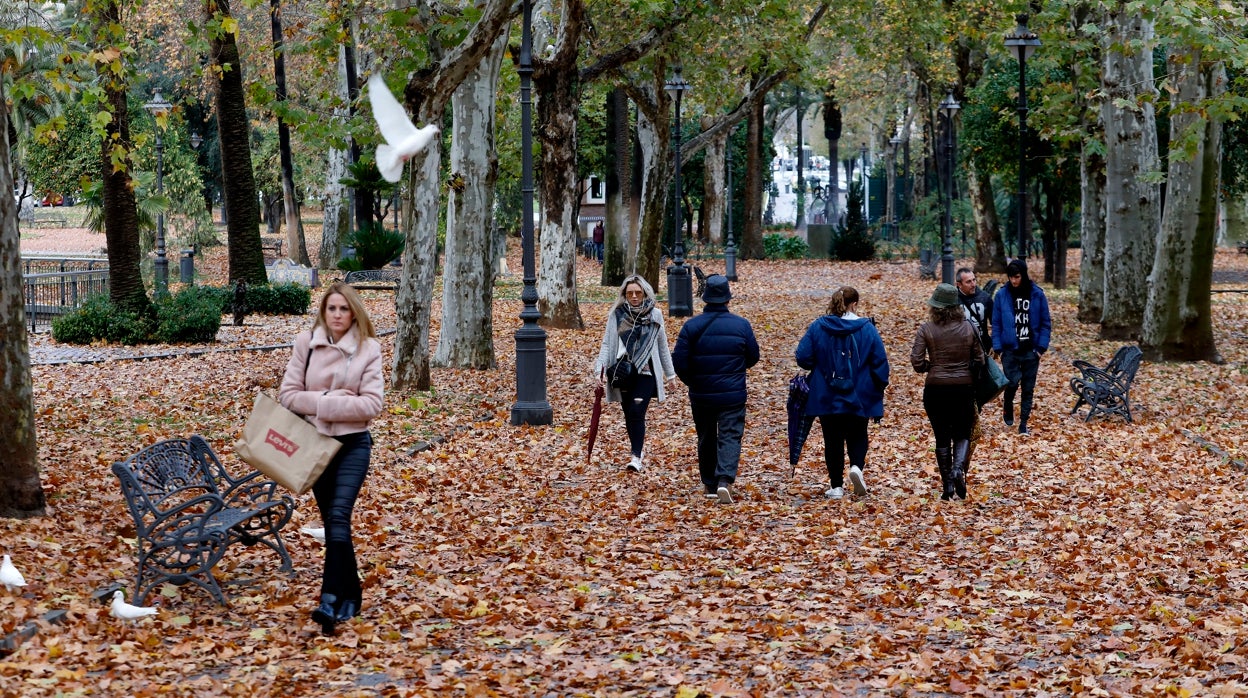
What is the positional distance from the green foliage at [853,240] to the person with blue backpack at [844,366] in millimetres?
38925

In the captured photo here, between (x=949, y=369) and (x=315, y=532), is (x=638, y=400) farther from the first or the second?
(x=315, y=532)

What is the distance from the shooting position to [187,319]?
22.7 meters

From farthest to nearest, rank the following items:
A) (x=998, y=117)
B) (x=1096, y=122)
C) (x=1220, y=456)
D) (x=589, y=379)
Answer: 1. (x=998, y=117)
2. (x=1096, y=122)
3. (x=589, y=379)
4. (x=1220, y=456)

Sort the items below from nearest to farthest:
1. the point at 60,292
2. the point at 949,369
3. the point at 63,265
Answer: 1. the point at 949,369
2. the point at 60,292
3. the point at 63,265

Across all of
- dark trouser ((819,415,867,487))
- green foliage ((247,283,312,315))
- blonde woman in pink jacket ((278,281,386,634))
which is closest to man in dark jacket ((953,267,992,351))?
dark trouser ((819,415,867,487))

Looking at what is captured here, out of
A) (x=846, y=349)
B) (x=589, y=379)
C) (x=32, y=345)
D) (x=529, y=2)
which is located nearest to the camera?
(x=846, y=349)

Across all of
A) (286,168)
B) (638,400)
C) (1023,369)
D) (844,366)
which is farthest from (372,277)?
(844,366)

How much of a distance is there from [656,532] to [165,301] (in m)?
15.5

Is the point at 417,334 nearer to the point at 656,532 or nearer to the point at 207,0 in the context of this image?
the point at 207,0

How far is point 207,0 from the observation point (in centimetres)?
1552

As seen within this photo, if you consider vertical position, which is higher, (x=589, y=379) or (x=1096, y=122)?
(x=1096, y=122)

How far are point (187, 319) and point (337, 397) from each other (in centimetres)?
1651

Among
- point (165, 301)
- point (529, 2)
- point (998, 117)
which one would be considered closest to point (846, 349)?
point (529, 2)

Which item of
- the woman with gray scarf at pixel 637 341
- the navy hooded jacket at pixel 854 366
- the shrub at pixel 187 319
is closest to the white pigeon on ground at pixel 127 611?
the woman with gray scarf at pixel 637 341
